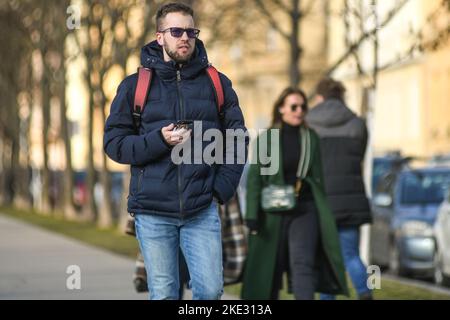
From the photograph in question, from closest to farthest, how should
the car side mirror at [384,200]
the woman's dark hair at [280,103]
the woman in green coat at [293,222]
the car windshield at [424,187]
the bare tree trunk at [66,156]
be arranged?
the woman in green coat at [293,222] < the woman's dark hair at [280,103] < the car side mirror at [384,200] < the car windshield at [424,187] < the bare tree trunk at [66,156]

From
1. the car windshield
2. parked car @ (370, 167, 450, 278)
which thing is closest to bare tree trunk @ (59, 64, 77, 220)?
parked car @ (370, 167, 450, 278)

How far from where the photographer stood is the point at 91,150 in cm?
3444

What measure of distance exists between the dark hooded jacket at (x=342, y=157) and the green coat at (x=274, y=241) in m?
0.87

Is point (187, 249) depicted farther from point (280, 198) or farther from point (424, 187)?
point (424, 187)

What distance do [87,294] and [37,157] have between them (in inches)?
3749

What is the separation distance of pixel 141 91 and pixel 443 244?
1025 cm

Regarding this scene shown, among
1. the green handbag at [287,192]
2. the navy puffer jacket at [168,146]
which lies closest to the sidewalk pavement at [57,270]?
the green handbag at [287,192]

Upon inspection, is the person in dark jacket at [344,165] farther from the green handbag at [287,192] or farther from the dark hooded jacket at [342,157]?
the green handbag at [287,192]

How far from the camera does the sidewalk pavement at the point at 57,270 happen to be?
542 inches

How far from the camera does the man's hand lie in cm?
758

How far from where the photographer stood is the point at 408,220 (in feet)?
63.5
